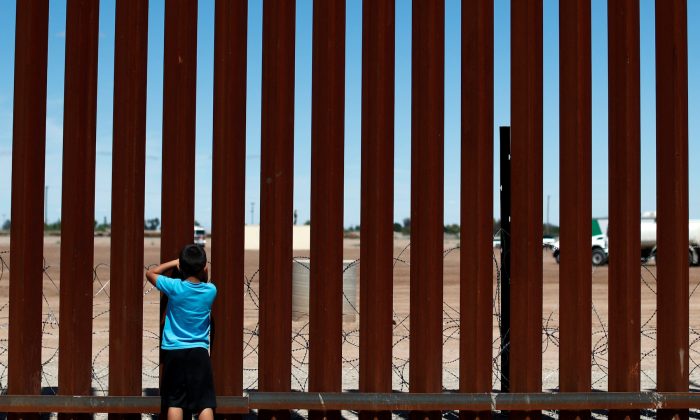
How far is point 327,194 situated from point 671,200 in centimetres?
213

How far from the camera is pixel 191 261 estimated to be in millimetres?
4766

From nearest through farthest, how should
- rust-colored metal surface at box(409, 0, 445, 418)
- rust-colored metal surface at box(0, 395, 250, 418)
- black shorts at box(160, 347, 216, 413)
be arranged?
black shorts at box(160, 347, 216, 413), rust-colored metal surface at box(0, 395, 250, 418), rust-colored metal surface at box(409, 0, 445, 418)

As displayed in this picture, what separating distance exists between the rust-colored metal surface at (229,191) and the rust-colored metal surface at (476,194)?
1.34 m

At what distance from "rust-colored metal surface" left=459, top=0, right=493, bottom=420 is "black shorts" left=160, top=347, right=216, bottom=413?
5.06 ft

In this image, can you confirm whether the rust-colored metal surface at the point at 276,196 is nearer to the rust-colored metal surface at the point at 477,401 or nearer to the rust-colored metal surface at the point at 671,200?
the rust-colored metal surface at the point at 477,401

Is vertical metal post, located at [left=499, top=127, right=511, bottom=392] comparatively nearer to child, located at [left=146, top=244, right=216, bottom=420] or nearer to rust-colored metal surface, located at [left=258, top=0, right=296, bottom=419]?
rust-colored metal surface, located at [left=258, top=0, right=296, bottom=419]

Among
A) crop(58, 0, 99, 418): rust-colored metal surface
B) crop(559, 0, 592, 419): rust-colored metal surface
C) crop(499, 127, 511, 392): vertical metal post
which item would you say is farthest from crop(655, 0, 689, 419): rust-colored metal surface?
crop(58, 0, 99, 418): rust-colored metal surface

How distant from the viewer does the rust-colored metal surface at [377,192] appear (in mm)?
5031

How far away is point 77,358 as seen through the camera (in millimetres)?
5035

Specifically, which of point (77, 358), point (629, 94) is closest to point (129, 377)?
point (77, 358)

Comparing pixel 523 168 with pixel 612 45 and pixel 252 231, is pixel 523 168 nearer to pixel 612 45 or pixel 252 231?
pixel 612 45

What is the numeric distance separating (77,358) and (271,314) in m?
1.18

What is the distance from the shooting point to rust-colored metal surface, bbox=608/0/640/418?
518 cm

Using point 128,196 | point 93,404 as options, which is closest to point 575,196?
point 128,196
